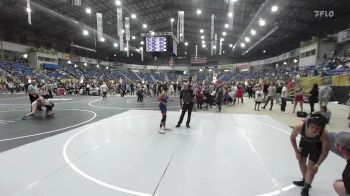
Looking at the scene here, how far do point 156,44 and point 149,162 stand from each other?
10.7m

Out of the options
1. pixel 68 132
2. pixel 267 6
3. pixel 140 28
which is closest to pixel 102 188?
pixel 68 132

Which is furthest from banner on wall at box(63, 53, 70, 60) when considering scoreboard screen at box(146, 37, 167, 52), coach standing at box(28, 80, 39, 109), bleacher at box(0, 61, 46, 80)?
coach standing at box(28, 80, 39, 109)

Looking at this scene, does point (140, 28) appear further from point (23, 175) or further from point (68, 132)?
point (23, 175)

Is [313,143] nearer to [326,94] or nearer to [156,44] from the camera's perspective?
[326,94]

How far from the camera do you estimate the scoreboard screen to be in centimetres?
1407

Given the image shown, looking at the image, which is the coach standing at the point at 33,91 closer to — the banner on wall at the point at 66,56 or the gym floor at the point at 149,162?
the gym floor at the point at 149,162

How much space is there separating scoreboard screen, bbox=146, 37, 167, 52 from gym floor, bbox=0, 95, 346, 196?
7585 millimetres

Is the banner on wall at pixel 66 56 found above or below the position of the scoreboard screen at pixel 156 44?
above

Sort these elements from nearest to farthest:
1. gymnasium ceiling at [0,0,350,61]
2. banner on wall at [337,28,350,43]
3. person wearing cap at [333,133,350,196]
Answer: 1. person wearing cap at [333,133,350,196]
2. gymnasium ceiling at [0,0,350,61]
3. banner on wall at [337,28,350,43]

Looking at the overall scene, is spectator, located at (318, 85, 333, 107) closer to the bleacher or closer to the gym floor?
the gym floor

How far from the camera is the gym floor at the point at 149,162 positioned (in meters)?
3.51

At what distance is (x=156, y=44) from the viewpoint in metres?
14.1

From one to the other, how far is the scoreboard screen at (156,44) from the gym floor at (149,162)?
7585 millimetres

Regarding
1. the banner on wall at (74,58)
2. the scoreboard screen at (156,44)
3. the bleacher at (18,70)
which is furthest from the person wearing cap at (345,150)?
the banner on wall at (74,58)
